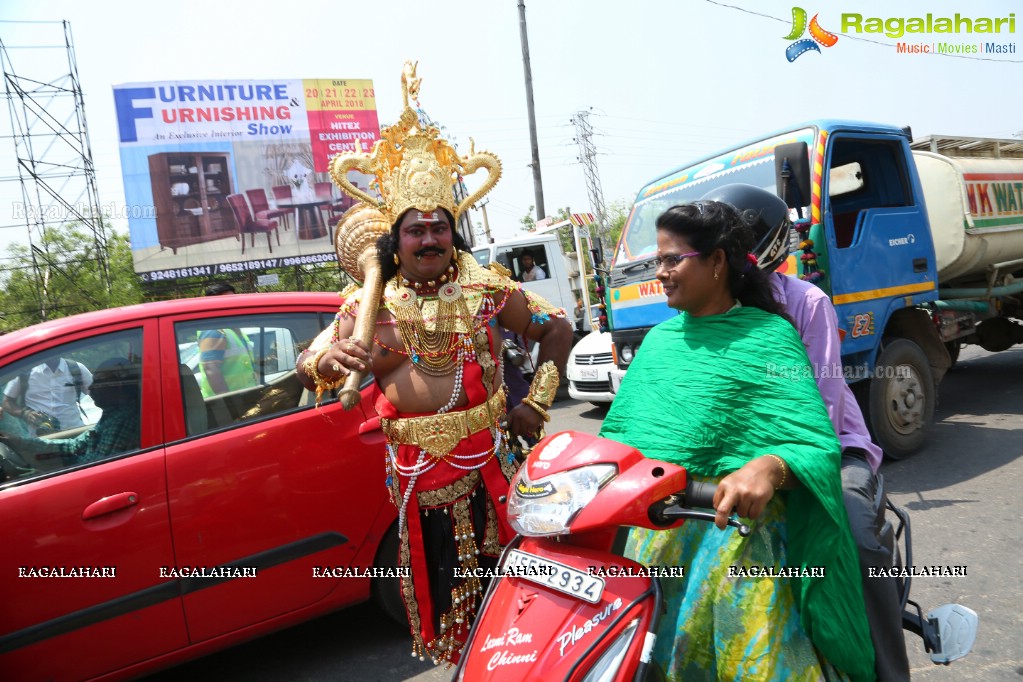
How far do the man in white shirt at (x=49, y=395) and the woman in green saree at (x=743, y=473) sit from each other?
219 centimetres

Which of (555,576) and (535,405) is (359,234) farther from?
(555,576)

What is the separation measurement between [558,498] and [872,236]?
15.1 feet

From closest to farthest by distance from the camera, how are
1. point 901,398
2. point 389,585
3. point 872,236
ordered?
point 389,585, point 872,236, point 901,398

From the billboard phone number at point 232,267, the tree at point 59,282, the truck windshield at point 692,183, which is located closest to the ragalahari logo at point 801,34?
the truck windshield at point 692,183

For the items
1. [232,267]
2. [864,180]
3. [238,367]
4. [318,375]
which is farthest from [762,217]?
[232,267]

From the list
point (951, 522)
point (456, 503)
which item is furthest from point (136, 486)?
point (951, 522)

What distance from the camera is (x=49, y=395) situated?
2615mm

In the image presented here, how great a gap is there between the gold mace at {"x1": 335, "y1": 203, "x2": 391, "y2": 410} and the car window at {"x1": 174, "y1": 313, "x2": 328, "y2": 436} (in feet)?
1.89

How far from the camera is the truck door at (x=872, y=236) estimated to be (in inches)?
192

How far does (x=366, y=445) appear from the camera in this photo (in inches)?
114

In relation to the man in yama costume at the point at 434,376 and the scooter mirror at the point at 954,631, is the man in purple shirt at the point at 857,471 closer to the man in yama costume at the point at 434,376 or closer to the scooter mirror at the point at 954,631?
the scooter mirror at the point at 954,631

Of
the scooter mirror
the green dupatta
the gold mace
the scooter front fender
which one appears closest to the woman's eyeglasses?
the green dupatta

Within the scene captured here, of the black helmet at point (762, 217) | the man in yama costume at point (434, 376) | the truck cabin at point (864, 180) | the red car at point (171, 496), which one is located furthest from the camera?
the truck cabin at point (864, 180)

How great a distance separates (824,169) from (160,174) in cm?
1774
